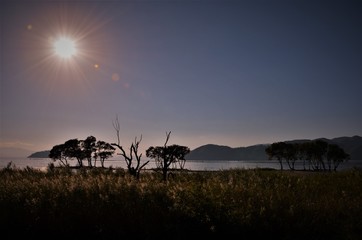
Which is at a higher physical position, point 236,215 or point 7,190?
point 7,190

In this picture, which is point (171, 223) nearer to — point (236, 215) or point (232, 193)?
point (236, 215)

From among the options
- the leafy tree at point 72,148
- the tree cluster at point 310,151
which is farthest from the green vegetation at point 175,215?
the leafy tree at point 72,148

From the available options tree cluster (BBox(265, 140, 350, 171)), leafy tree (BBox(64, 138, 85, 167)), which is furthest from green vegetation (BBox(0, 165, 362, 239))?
leafy tree (BBox(64, 138, 85, 167))

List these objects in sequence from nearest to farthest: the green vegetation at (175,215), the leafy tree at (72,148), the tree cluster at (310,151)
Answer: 1. the green vegetation at (175,215)
2. the tree cluster at (310,151)
3. the leafy tree at (72,148)

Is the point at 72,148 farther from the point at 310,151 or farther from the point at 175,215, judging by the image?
the point at 175,215

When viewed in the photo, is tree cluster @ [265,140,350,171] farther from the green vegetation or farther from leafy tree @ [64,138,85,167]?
the green vegetation

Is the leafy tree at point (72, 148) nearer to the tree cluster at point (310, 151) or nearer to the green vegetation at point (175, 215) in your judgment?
the tree cluster at point (310, 151)

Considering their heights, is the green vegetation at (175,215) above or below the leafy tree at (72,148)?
below

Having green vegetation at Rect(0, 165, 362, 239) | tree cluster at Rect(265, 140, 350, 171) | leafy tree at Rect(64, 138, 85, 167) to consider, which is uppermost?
leafy tree at Rect(64, 138, 85, 167)

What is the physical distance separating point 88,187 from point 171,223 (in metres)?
3.73

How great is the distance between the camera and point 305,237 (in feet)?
21.4

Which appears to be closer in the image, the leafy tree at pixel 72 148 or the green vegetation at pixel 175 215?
the green vegetation at pixel 175 215

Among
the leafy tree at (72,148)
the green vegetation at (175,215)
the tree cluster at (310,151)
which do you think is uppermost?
the leafy tree at (72,148)

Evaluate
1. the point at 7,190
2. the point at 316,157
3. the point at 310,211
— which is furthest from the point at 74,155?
the point at 310,211
